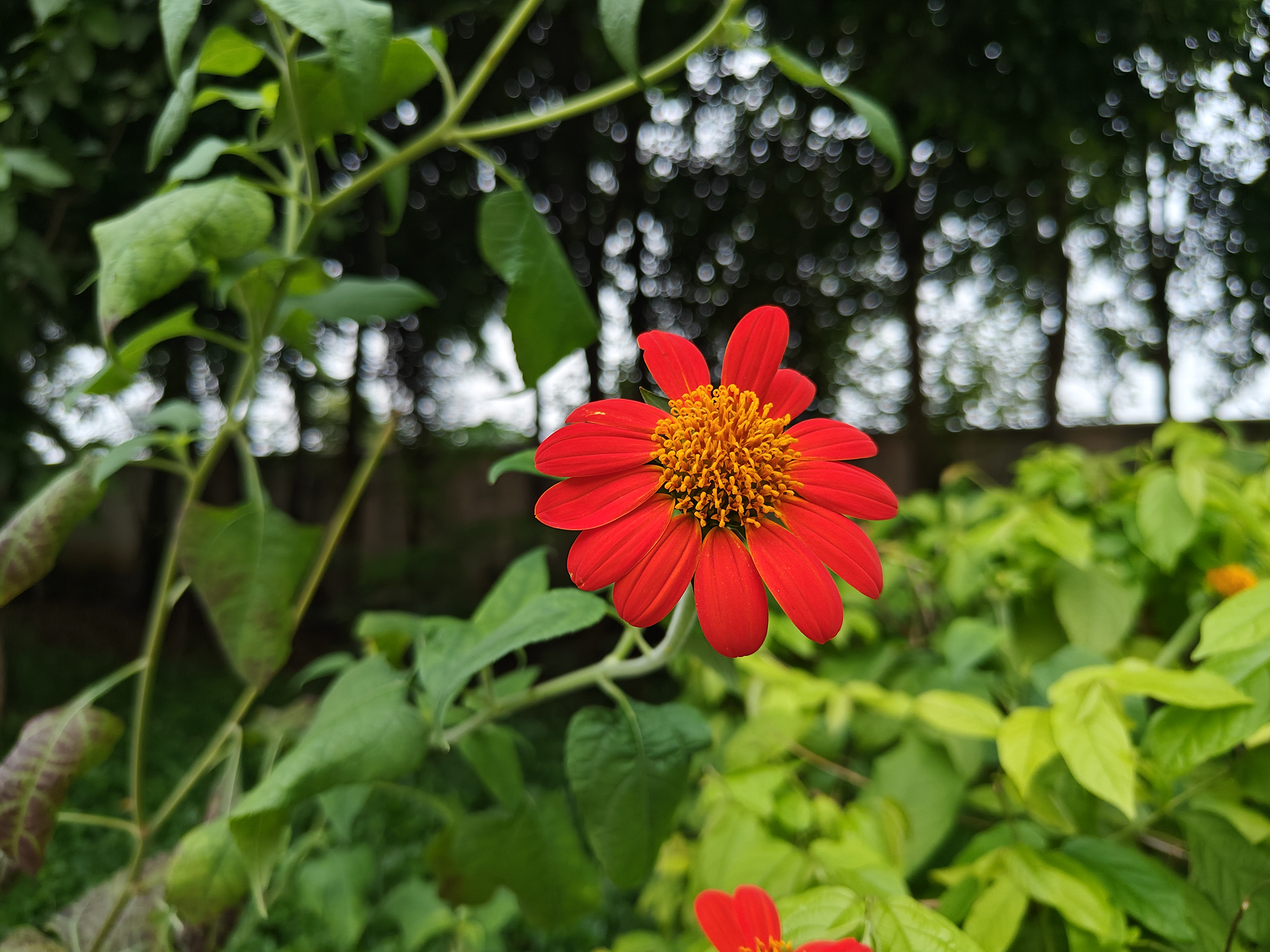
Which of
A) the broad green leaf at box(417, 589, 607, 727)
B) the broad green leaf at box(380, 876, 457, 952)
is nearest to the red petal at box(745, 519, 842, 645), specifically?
the broad green leaf at box(417, 589, 607, 727)

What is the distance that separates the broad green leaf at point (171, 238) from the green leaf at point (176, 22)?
0.22 ft

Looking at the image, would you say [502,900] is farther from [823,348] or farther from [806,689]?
[823,348]

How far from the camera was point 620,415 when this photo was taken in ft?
1.00

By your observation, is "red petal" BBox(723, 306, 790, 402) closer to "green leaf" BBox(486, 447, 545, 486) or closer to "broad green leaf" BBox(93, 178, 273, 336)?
"green leaf" BBox(486, 447, 545, 486)

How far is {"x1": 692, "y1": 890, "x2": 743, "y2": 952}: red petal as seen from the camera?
0.31 metres

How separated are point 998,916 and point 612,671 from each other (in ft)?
0.86

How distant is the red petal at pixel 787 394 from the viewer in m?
0.34

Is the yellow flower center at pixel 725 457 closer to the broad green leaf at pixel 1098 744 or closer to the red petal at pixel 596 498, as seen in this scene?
the red petal at pixel 596 498

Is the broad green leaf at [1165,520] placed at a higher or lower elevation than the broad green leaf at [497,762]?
higher

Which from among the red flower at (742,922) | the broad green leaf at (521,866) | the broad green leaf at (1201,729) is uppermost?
the broad green leaf at (1201,729)

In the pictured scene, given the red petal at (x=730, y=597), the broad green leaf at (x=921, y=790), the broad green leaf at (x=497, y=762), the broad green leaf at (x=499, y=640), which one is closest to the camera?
the red petal at (x=730, y=597)

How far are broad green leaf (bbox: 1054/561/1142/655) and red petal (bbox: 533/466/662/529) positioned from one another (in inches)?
22.6

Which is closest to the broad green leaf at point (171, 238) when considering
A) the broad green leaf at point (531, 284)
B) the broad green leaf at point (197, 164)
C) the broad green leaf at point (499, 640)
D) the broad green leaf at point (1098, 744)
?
the broad green leaf at point (197, 164)

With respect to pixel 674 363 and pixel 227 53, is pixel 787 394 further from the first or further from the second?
pixel 227 53
